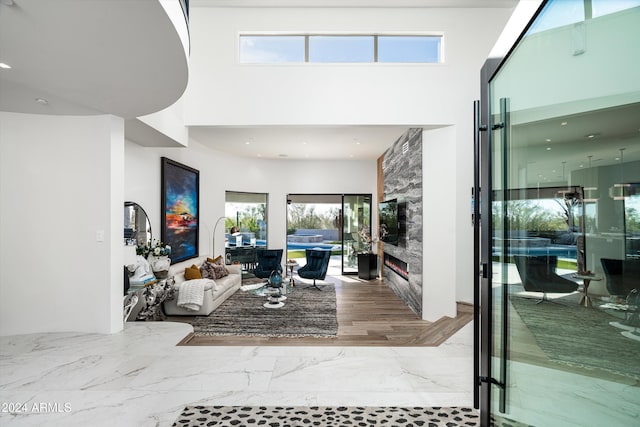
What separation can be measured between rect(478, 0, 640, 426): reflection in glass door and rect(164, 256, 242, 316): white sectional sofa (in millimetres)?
4334

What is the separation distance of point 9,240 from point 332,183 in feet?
21.1

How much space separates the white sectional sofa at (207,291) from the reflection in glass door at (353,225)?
119 inches

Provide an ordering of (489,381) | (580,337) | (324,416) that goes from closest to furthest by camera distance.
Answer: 1. (580,337)
2. (489,381)
3. (324,416)

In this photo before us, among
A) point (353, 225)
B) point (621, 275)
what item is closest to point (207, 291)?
point (353, 225)

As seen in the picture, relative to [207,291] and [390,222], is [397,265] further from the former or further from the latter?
[207,291]

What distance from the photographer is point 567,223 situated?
1.06 m

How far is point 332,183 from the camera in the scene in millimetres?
8609

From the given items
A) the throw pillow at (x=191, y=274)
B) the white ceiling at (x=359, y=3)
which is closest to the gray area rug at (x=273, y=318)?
the throw pillow at (x=191, y=274)

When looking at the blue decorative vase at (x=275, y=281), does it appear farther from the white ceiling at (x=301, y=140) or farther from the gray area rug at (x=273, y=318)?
the white ceiling at (x=301, y=140)

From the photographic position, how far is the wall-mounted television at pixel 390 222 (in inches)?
245

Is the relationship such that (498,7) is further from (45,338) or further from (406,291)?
(45,338)

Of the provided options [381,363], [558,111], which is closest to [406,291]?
[381,363]

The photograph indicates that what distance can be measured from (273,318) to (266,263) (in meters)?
2.32

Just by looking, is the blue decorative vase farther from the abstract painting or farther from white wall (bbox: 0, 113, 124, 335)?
white wall (bbox: 0, 113, 124, 335)
